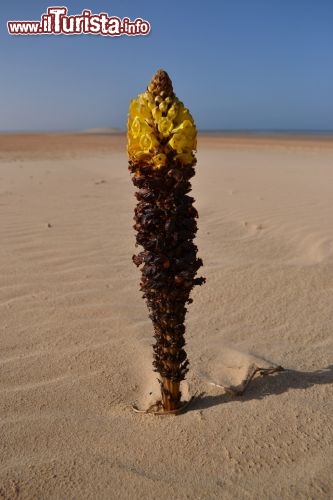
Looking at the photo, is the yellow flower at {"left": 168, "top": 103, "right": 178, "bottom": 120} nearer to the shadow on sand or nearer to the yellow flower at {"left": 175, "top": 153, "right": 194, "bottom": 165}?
the yellow flower at {"left": 175, "top": 153, "right": 194, "bottom": 165}

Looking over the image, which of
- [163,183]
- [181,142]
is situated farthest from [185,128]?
[163,183]

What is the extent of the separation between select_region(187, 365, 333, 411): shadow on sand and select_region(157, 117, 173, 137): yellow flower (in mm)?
1404

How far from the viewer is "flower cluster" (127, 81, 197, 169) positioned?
1.95 metres

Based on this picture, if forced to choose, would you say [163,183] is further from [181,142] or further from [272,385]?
[272,385]

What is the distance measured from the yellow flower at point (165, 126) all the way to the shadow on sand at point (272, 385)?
1404 mm

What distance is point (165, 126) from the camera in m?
1.94

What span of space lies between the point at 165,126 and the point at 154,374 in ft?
5.29

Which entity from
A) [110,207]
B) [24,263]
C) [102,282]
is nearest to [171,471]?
[102,282]

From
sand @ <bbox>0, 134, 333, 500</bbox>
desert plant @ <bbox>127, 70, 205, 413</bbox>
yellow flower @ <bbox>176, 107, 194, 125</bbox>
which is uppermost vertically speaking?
yellow flower @ <bbox>176, 107, 194, 125</bbox>

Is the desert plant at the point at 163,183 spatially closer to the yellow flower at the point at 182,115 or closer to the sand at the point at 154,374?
the yellow flower at the point at 182,115

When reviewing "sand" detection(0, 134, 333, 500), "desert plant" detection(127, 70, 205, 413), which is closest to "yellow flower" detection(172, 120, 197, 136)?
"desert plant" detection(127, 70, 205, 413)

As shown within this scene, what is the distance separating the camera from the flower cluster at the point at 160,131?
1948mm

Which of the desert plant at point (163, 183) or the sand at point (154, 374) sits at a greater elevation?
the desert plant at point (163, 183)

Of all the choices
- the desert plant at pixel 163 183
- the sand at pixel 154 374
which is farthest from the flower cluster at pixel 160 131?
the sand at pixel 154 374
